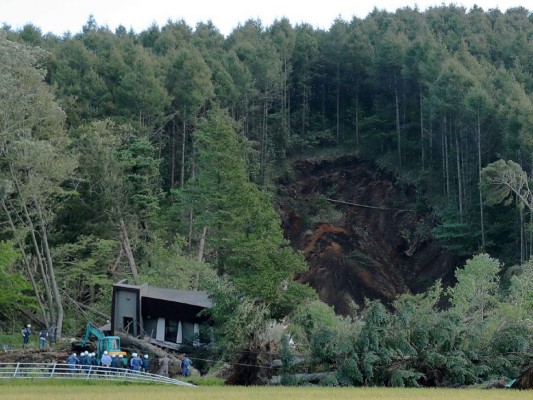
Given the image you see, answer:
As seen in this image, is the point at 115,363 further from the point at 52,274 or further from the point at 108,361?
the point at 52,274

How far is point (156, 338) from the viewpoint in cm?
4116

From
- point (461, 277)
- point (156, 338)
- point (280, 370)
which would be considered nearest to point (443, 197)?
point (461, 277)

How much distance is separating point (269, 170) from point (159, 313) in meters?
31.9

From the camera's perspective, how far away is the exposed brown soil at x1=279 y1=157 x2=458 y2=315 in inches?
2496

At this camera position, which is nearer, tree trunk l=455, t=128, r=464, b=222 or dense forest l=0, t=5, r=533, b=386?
dense forest l=0, t=5, r=533, b=386

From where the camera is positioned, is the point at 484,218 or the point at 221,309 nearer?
the point at 221,309

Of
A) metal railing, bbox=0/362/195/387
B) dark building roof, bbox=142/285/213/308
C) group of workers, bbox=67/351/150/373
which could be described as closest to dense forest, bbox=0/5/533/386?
dark building roof, bbox=142/285/213/308

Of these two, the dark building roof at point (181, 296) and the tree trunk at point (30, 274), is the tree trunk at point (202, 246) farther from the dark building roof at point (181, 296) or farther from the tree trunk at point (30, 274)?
the dark building roof at point (181, 296)

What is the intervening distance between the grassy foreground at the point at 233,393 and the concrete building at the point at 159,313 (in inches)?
378

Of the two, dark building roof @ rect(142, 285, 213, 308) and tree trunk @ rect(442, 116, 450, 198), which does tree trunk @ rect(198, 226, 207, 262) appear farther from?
tree trunk @ rect(442, 116, 450, 198)

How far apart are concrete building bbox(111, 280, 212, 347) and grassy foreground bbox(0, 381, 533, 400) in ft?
31.5

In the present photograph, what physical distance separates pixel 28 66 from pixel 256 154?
27458 millimetres

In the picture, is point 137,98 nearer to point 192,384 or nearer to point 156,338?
point 156,338

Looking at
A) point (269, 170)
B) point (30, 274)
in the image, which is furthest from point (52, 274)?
point (269, 170)
